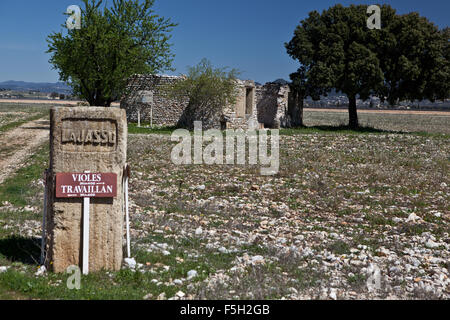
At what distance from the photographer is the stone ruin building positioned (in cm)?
2803

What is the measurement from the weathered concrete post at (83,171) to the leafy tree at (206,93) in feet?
69.5

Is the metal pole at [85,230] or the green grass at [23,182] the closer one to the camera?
the metal pole at [85,230]

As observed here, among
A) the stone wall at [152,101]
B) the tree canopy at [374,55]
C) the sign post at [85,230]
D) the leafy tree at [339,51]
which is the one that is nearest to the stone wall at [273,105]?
the tree canopy at [374,55]

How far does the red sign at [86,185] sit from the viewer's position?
629 cm

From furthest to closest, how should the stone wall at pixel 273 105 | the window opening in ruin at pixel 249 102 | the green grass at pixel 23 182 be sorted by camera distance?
the stone wall at pixel 273 105 → the window opening in ruin at pixel 249 102 → the green grass at pixel 23 182

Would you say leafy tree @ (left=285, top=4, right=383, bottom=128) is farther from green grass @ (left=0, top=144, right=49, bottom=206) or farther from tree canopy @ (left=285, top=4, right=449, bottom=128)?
green grass @ (left=0, top=144, right=49, bottom=206)

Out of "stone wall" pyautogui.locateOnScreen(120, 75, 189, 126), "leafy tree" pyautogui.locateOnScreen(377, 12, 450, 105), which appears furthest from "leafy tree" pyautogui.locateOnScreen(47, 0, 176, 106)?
"leafy tree" pyautogui.locateOnScreen(377, 12, 450, 105)

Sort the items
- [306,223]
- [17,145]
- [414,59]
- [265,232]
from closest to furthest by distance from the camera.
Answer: [265,232] < [306,223] < [17,145] < [414,59]

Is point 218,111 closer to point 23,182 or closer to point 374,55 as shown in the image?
point 374,55

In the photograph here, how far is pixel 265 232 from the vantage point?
8961mm

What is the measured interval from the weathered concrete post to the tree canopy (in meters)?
23.6

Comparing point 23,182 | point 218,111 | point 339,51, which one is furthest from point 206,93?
point 23,182

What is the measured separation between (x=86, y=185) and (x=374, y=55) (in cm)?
2539

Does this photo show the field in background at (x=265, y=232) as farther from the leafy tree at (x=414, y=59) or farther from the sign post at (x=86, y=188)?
the leafy tree at (x=414, y=59)
